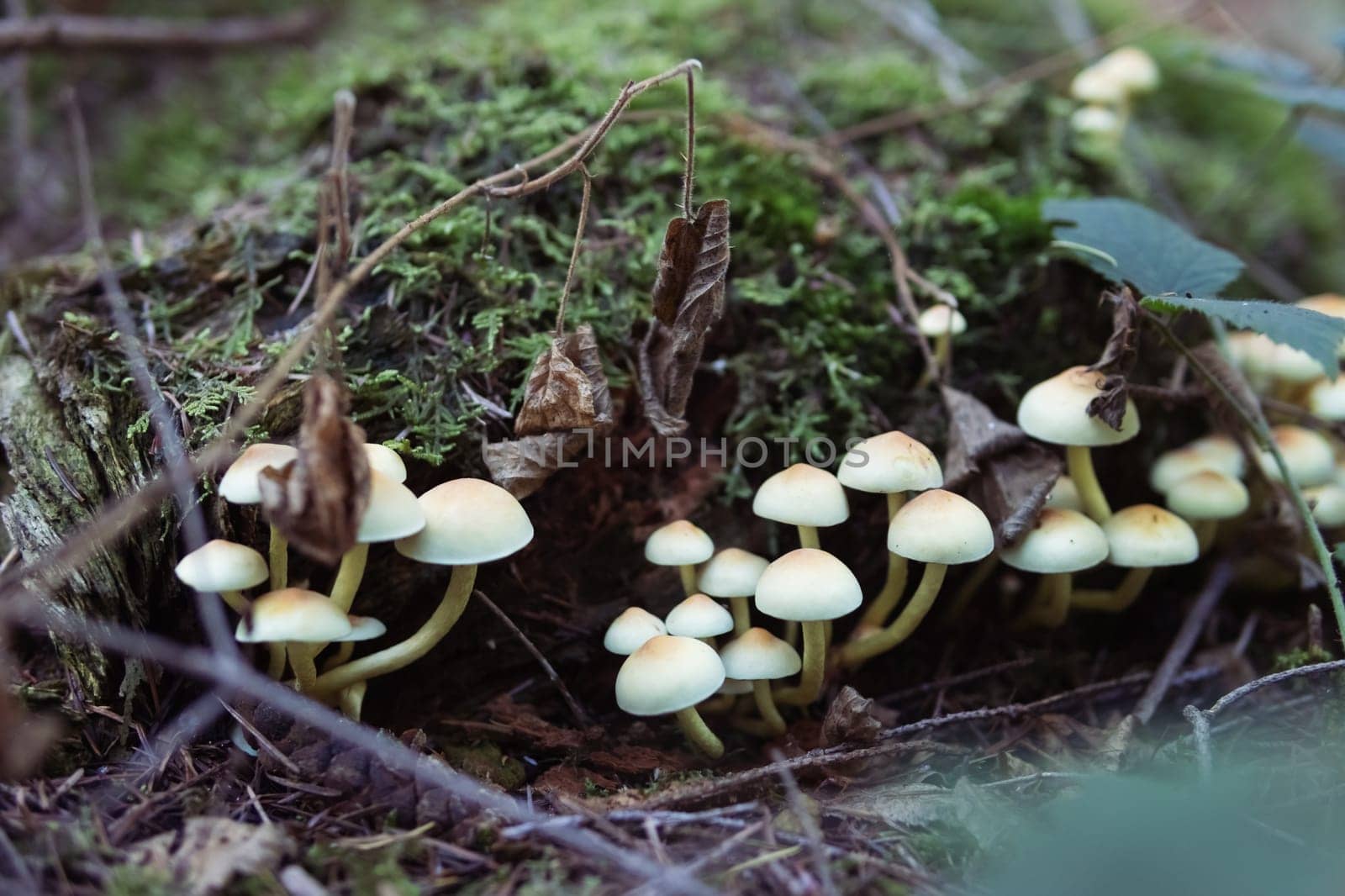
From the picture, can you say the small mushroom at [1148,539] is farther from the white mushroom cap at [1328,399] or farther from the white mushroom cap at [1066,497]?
the white mushroom cap at [1328,399]

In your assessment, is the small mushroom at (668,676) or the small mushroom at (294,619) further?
the small mushroom at (668,676)

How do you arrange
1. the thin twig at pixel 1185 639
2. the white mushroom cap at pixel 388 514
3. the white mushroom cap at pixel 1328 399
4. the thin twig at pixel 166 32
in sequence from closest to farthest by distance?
1. the white mushroom cap at pixel 388 514
2. the thin twig at pixel 1185 639
3. the white mushroom cap at pixel 1328 399
4. the thin twig at pixel 166 32

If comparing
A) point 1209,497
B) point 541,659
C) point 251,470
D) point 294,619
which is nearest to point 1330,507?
point 1209,497

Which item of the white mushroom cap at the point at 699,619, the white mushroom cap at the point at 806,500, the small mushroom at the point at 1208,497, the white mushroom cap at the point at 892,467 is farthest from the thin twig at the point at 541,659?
the small mushroom at the point at 1208,497

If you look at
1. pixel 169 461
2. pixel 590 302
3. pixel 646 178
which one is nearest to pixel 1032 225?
pixel 646 178

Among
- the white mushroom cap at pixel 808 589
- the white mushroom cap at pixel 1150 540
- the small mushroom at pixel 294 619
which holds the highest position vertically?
the small mushroom at pixel 294 619

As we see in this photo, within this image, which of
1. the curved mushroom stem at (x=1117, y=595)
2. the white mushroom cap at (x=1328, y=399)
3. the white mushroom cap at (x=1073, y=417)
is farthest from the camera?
the white mushroom cap at (x=1328, y=399)

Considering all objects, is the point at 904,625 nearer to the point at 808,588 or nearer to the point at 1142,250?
the point at 808,588
